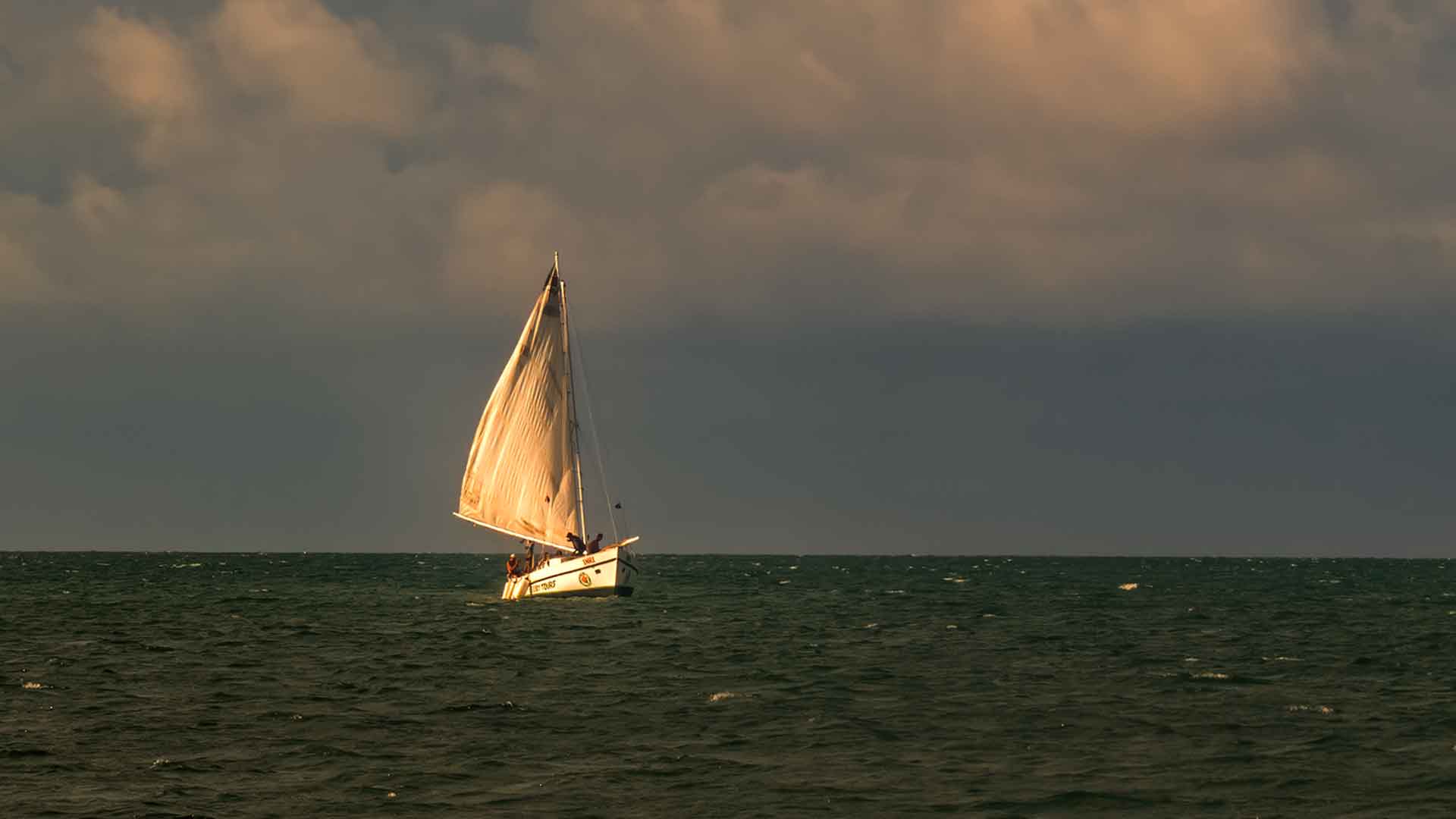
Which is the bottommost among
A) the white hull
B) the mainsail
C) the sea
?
the sea

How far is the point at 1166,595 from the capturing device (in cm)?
9700

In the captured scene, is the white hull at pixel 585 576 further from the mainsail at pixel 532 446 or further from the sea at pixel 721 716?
the sea at pixel 721 716

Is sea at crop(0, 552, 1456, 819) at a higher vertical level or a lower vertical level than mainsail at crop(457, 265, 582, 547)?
lower

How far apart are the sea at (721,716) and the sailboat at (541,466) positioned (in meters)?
7.90

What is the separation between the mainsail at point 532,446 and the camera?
7450 centimetres

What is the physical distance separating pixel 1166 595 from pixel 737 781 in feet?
250

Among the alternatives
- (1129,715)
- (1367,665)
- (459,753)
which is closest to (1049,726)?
(1129,715)

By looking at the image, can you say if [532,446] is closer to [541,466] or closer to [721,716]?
[541,466]

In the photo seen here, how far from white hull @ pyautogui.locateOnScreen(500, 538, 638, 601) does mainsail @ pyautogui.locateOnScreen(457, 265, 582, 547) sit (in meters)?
1.49

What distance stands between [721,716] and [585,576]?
4239 centimetres

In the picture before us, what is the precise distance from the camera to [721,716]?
110 feet

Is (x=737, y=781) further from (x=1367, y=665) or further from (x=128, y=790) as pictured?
(x=1367, y=665)

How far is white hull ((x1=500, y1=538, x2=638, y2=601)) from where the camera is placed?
246ft

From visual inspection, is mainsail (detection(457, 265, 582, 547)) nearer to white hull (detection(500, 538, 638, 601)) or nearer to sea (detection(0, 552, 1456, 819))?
white hull (detection(500, 538, 638, 601))
